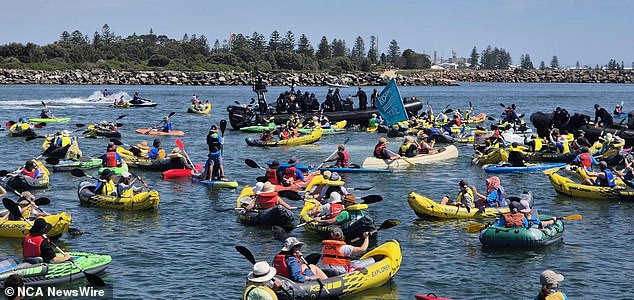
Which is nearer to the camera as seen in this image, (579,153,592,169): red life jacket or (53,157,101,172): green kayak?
(579,153,592,169): red life jacket

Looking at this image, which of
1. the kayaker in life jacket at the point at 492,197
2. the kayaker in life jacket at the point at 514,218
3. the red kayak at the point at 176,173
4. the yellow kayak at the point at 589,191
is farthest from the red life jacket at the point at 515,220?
the red kayak at the point at 176,173

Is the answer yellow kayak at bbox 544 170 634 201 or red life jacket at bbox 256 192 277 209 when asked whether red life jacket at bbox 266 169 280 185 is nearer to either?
red life jacket at bbox 256 192 277 209

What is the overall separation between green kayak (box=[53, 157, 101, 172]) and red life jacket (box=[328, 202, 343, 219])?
1693cm

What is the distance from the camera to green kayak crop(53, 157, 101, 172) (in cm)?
3600

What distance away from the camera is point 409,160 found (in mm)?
37844

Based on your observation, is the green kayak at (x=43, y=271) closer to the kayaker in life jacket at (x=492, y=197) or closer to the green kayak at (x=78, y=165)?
the kayaker in life jacket at (x=492, y=197)

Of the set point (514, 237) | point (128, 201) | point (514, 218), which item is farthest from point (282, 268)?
point (128, 201)

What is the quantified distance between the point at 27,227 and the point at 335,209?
8.20 meters

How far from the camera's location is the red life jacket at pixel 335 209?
22.7m

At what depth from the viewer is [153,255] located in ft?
72.2

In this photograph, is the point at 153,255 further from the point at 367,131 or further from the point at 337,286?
the point at 367,131

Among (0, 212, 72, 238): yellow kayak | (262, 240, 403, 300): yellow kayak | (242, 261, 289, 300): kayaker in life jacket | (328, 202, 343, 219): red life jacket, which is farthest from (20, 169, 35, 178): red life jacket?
(242, 261, 289, 300): kayaker in life jacket

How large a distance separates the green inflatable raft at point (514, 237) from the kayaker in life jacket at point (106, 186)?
1231 centimetres

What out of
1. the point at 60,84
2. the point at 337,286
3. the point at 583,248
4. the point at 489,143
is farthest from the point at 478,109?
the point at 60,84
